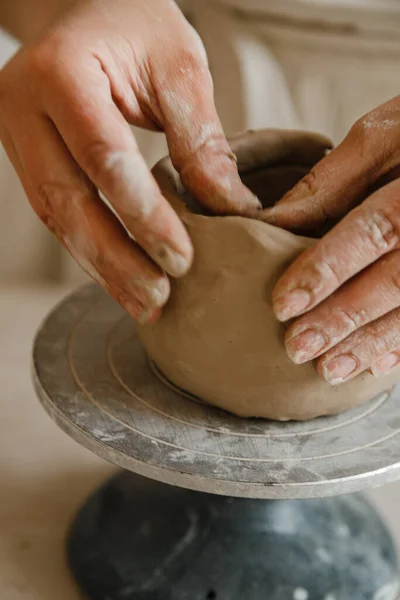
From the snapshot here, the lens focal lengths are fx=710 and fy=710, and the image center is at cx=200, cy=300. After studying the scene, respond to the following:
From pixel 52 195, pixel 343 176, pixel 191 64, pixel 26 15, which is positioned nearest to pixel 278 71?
pixel 26 15

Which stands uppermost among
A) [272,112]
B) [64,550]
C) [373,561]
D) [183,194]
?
[183,194]

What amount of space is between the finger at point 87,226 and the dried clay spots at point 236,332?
0.05 meters

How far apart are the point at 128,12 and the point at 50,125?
0.80 feet

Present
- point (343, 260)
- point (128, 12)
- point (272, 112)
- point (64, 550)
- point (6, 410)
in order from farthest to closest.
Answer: point (272, 112) → point (6, 410) → point (64, 550) → point (128, 12) → point (343, 260)

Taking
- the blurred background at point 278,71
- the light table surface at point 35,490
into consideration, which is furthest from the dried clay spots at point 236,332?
the blurred background at point 278,71

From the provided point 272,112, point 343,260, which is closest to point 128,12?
point 343,260

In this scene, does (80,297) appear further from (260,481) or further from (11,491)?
(260,481)

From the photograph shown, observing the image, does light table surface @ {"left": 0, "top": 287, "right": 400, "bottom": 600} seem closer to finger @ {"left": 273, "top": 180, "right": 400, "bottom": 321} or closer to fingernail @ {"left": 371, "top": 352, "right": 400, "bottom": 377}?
fingernail @ {"left": 371, "top": 352, "right": 400, "bottom": 377}

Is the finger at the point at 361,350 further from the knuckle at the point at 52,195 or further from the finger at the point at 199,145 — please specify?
the knuckle at the point at 52,195

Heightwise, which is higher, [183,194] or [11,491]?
[183,194]

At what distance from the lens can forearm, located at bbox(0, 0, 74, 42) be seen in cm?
139

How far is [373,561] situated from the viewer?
3.59ft

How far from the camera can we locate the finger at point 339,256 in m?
0.80

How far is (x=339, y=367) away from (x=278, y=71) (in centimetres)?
131
